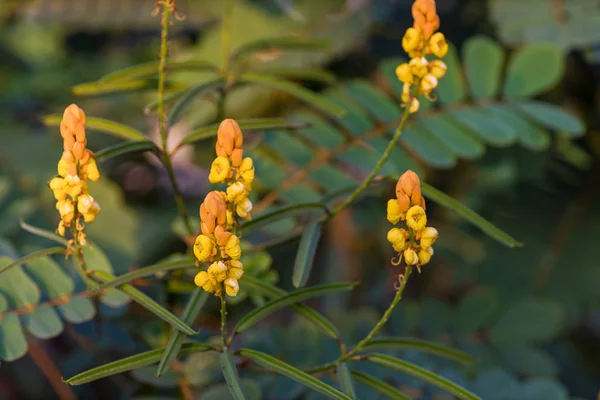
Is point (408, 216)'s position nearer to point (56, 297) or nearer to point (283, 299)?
point (283, 299)

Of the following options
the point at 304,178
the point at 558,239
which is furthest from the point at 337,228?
the point at 304,178

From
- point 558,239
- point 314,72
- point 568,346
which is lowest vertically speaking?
point 568,346

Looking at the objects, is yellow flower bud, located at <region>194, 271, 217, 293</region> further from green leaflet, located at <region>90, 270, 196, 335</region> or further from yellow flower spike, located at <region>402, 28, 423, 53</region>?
yellow flower spike, located at <region>402, 28, 423, 53</region>

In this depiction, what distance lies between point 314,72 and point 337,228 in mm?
611

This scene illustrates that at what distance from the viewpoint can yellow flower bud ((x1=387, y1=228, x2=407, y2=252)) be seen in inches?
17.7

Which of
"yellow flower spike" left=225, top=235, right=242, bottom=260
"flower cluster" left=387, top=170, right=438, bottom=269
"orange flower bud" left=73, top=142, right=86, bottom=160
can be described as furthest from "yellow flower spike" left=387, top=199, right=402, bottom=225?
"orange flower bud" left=73, top=142, right=86, bottom=160

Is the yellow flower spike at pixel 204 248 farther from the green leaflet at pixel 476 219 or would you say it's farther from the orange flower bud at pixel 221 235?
the green leaflet at pixel 476 219

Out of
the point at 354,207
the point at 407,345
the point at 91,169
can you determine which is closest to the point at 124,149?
the point at 91,169

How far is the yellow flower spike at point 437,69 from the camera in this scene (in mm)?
501

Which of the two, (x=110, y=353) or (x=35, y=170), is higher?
(x=35, y=170)

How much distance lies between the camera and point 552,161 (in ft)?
3.63

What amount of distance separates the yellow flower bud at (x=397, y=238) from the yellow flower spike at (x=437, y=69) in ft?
0.40

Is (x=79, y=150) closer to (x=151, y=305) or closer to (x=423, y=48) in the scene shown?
(x=151, y=305)

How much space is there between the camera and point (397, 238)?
0.45 metres
